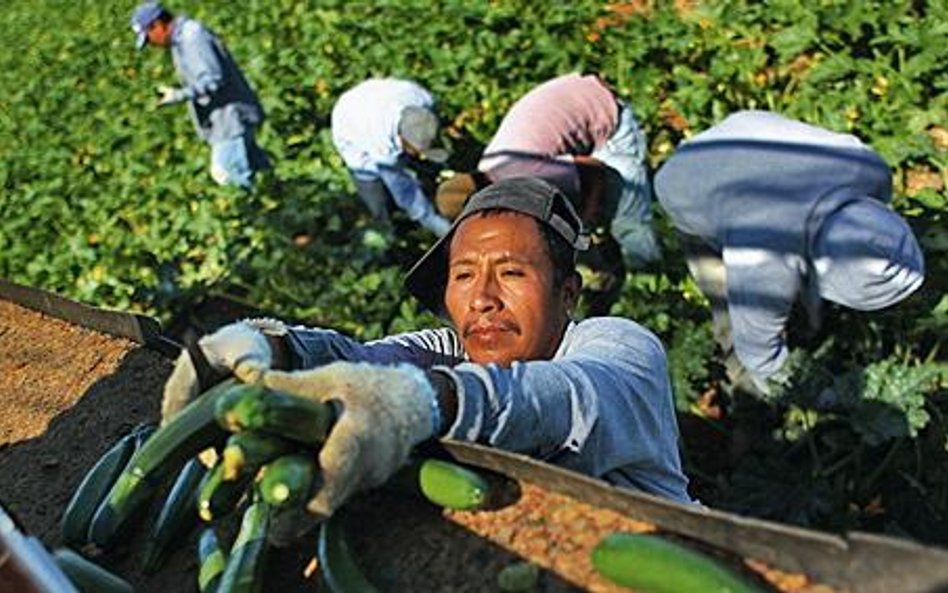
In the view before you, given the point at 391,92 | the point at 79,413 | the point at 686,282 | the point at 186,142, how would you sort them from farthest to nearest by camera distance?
1. the point at 186,142
2. the point at 391,92
3. the point at 686,282
4. the point at 79,413

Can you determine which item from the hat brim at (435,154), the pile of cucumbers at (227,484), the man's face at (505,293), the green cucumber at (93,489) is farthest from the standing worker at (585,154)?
the pile of cucumbers at (227,484)

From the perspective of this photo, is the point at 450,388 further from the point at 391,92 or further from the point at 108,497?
the point at 391,92

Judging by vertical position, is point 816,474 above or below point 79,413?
below

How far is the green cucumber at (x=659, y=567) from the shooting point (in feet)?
6.36

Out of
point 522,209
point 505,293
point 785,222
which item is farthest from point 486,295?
point 785,222

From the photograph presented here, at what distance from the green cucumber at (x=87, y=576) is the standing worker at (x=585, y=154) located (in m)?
3.65

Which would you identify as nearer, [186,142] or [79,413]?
[79,413]

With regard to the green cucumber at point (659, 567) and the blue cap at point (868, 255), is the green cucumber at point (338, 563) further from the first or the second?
the blue cap at point (868, 255)

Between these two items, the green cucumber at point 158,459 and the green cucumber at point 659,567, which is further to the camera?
the green cucumber at point 158,459

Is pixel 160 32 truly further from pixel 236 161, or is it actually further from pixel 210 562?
pixel 210 562

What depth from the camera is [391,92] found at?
6676 millimetres

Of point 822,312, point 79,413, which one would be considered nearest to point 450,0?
point 822,312

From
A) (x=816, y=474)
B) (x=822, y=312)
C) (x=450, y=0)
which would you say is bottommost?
(x=816, y=474)

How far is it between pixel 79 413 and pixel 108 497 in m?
0.79
